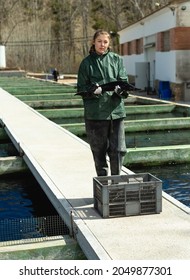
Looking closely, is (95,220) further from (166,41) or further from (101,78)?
(166,41)

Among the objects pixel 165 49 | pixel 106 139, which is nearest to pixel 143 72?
pixel 165 49

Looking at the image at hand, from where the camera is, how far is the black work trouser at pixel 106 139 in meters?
5.18

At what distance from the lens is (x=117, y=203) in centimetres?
484

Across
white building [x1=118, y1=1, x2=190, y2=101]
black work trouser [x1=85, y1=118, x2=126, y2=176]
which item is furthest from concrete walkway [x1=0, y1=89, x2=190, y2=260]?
white building [x1=118, y1=1, x2=190, y2=101]

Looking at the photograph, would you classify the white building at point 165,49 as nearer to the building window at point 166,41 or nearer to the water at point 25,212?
the building window at point 166,41

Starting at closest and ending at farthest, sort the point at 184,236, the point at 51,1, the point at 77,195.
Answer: the point at 184,236 → the point at 77,195 → the point at 51,1

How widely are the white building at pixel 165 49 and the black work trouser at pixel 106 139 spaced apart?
16305 millimetres

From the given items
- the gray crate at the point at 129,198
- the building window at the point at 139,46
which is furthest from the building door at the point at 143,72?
the gray crate at the point at 129,198

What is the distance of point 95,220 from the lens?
4809 mm

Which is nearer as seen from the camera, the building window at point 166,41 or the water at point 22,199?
the water at point 22,199

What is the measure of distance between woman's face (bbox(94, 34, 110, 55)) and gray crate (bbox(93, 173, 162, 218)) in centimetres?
136

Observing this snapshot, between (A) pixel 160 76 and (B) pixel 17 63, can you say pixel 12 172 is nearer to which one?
(A) pixel 160 76

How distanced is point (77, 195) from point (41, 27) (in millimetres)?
42636
